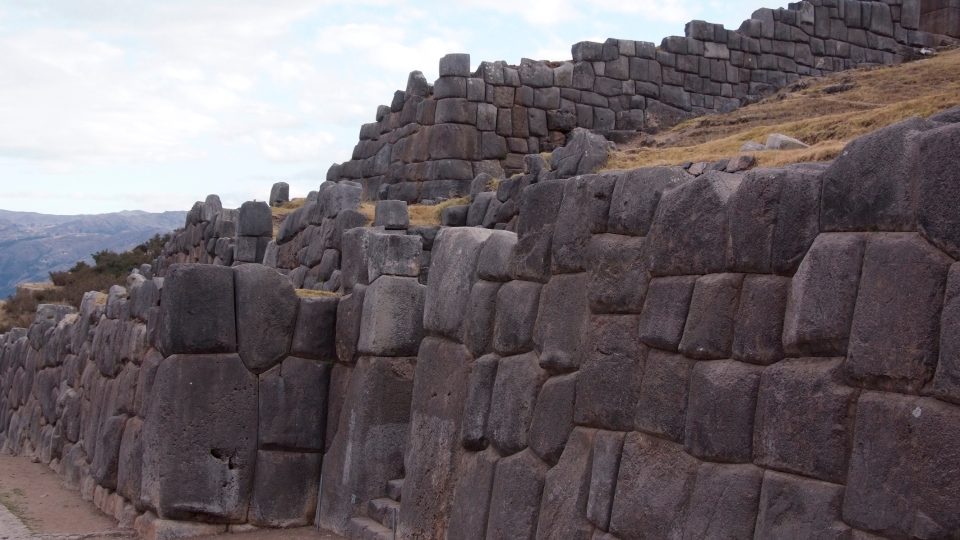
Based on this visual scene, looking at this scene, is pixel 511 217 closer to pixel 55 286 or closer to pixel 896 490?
pixel 896 490

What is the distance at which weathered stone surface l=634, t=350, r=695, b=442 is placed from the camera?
5.48m

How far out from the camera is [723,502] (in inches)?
198

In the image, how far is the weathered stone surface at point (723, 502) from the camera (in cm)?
489

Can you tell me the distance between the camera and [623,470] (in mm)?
5820

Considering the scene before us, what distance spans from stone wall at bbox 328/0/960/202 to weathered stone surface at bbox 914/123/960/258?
16.6 metres

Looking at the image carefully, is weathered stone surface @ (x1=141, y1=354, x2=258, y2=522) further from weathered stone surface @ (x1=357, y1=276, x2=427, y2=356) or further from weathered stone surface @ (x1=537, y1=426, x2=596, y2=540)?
weathered stone surface @ (x1=537, y1=426, x2=596, y2=540)

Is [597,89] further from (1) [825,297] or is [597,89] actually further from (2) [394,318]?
(1) [825,297]

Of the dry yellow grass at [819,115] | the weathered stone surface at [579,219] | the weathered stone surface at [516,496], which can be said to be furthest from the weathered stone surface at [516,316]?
the dry yellow grass at [819,115]

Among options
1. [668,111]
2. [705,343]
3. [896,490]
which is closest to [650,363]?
[705,343]

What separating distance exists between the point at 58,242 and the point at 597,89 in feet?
438

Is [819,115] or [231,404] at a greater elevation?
[819,115]

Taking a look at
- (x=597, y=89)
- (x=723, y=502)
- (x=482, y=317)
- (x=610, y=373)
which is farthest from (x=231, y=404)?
(x=597, y=89)

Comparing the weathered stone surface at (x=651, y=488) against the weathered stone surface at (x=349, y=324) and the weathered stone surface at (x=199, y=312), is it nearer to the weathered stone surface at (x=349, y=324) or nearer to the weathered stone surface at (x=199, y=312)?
the weathered stone surface at (x=349, y=324)

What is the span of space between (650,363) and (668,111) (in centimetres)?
1783
